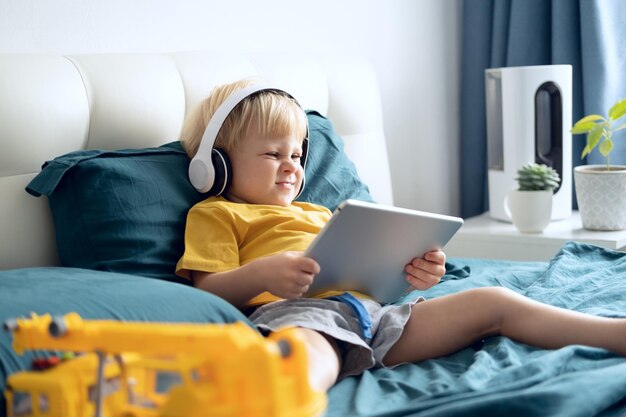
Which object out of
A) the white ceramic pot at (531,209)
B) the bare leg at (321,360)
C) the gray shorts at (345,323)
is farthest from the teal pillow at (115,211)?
the white ceramic pot at (531,209)

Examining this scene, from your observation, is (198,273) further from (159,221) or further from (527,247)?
(527,247)

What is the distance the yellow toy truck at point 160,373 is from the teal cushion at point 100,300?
9cm

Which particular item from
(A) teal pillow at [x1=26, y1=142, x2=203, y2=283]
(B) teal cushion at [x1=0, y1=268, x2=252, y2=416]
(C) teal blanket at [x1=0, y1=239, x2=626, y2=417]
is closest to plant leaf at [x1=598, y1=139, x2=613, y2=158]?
Answer: (C) teal blanket at [x1=0, y1=239, x2=626, y2=417]

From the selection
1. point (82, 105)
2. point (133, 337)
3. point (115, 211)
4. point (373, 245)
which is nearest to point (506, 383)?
point (373, 245)

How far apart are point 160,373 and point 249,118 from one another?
737 millimetres

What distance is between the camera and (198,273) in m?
1.43

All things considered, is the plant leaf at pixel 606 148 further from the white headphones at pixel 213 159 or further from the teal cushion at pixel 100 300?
the teal cushion at pixel 100 300

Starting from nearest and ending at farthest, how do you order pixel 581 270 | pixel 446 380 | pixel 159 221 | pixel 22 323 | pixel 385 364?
1. pixel 22 323
2. pixel 446 380
3. pixel 385 364
4. pixel 159 221
5. pixel 581 270

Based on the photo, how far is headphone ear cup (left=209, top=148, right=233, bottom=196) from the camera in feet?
4.87

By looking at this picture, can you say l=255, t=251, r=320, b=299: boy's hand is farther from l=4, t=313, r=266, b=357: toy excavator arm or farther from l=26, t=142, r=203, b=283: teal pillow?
l=4, t=313, r=266, b=357: toy excavator arm

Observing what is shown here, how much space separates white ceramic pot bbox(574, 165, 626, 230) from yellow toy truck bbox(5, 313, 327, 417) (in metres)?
1.79

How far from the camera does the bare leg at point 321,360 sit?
1.16 metres

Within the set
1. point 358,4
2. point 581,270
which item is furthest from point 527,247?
point 358,4

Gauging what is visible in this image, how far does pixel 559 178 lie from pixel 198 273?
1.53 meters
